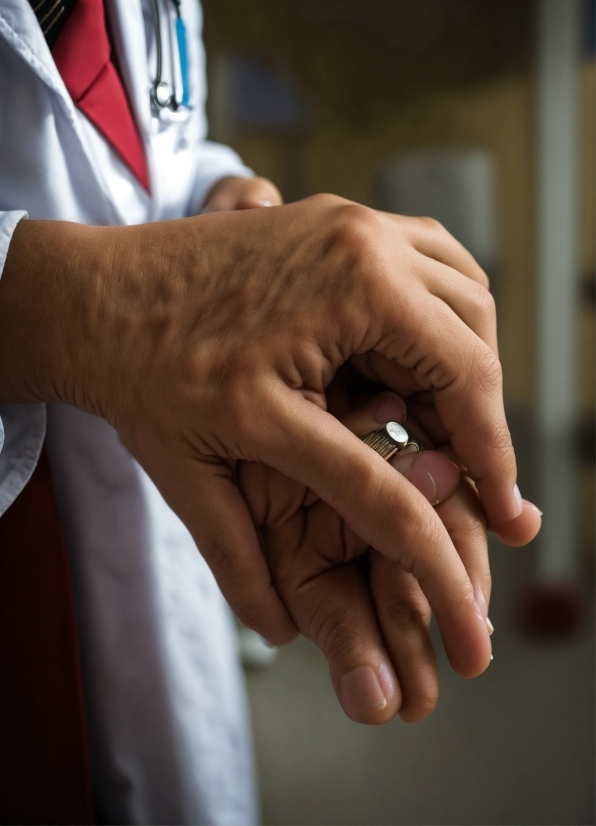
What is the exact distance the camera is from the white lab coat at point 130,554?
477mm

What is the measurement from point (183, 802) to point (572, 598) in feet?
4.31

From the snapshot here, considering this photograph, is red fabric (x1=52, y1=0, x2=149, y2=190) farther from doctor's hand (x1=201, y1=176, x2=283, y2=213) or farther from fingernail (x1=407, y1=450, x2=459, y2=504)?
fingernail (x1=407, y1=450, x2=459, y2=504)

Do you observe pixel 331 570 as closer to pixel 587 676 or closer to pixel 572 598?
pixel 587 676

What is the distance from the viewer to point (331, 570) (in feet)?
1.58

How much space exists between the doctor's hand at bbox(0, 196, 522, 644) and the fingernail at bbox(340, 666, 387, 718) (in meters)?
0.06

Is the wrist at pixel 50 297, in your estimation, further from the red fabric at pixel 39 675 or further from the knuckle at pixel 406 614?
the knuckle at pixel 406 614

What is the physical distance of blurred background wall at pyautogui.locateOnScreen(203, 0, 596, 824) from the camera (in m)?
1.35

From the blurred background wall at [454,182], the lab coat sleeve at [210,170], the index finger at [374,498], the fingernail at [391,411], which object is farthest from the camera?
the blurred background wall at [454,182]

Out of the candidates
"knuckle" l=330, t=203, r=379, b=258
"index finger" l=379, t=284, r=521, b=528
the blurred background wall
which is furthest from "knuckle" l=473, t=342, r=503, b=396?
the blurred background wall

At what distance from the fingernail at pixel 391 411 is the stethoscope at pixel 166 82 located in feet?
1.03

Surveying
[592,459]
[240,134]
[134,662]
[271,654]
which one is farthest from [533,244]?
[134,662]

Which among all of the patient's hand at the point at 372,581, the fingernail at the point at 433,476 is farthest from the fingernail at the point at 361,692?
the fingernail at the point at 433,476

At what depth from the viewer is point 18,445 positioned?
1.55 ft

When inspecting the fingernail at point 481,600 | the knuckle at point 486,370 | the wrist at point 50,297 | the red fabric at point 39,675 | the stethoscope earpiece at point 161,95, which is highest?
the stethoscope earpiece at point 161,95
